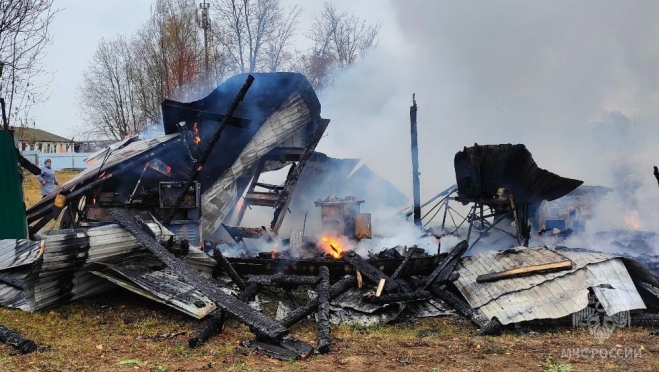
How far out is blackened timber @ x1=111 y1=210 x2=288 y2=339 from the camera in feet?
20.1

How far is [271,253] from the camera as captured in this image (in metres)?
10.2

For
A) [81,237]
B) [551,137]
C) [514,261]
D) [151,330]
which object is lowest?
A: [151,330]

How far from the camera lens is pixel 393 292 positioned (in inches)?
331

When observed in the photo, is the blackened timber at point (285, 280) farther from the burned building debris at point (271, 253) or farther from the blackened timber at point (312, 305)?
the blackened timber at point (312, 305)

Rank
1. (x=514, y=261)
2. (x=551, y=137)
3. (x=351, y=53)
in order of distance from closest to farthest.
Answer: (x=514, y=261), (x=551, y=137), (x=351, y=53)

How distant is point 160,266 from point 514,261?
6.65 meters

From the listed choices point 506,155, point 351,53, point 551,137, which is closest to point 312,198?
point 506,155

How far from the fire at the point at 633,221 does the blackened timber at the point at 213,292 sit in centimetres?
1627

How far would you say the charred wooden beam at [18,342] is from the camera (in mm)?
5891

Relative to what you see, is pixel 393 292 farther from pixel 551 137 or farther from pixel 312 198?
pixel 551 137

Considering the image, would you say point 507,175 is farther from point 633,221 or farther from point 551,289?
point 633,221

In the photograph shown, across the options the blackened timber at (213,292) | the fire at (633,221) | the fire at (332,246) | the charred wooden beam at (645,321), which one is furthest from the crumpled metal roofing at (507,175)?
the fire at (633,221)

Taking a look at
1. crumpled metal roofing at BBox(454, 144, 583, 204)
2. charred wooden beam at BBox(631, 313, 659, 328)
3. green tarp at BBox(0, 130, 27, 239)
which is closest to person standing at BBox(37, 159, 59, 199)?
green tarp at BBox(0, 130, 27, 239)

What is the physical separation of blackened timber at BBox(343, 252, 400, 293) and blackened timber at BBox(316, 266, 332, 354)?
0.68 m
